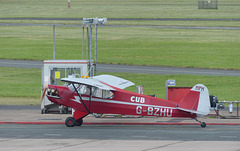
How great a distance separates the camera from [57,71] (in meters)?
28.2

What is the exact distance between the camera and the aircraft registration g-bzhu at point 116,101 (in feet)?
76.4

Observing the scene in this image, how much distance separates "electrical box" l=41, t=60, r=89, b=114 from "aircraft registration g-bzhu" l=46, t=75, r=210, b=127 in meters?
2.54

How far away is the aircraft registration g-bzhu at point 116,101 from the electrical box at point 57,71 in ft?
8.34

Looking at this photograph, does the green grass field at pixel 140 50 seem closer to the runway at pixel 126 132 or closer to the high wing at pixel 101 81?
the high wing at pixel 101 81

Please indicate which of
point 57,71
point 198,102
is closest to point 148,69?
point 57,71

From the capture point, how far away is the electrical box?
2780cm

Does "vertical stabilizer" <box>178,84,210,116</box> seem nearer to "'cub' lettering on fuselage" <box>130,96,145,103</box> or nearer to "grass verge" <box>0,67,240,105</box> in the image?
"'cub' lettering on fuselage" <box>130,96,145,103</box>

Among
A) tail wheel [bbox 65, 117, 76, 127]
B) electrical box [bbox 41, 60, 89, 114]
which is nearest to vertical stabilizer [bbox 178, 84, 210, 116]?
tail wheel [bbox 65, 117, 76, 127]

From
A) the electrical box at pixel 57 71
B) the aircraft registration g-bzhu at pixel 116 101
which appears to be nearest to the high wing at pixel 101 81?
the aircraft registration g-bzhu at pixel 116 101

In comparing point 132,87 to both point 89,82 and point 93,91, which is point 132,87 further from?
point 89,82

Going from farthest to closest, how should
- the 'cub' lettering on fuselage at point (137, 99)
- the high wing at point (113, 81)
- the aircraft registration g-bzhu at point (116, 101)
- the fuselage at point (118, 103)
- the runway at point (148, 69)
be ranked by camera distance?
1. the runway at point (148, 69)
2. the high wing at point (113, 81)
3. the 'cub' lettering on fuselage at point (137, 99)
4. the fuselage at point (118, 103)
5. the aircraft registration g-bzhu at point (116, 101)

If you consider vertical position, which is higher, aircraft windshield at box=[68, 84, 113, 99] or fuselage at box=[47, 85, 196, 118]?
aircraft windshield at box=[68, 84, 113, 99]

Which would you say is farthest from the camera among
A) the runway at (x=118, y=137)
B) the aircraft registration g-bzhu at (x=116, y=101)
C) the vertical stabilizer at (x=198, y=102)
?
the aircraft registration g-bzhu at (x=116, y=101)
